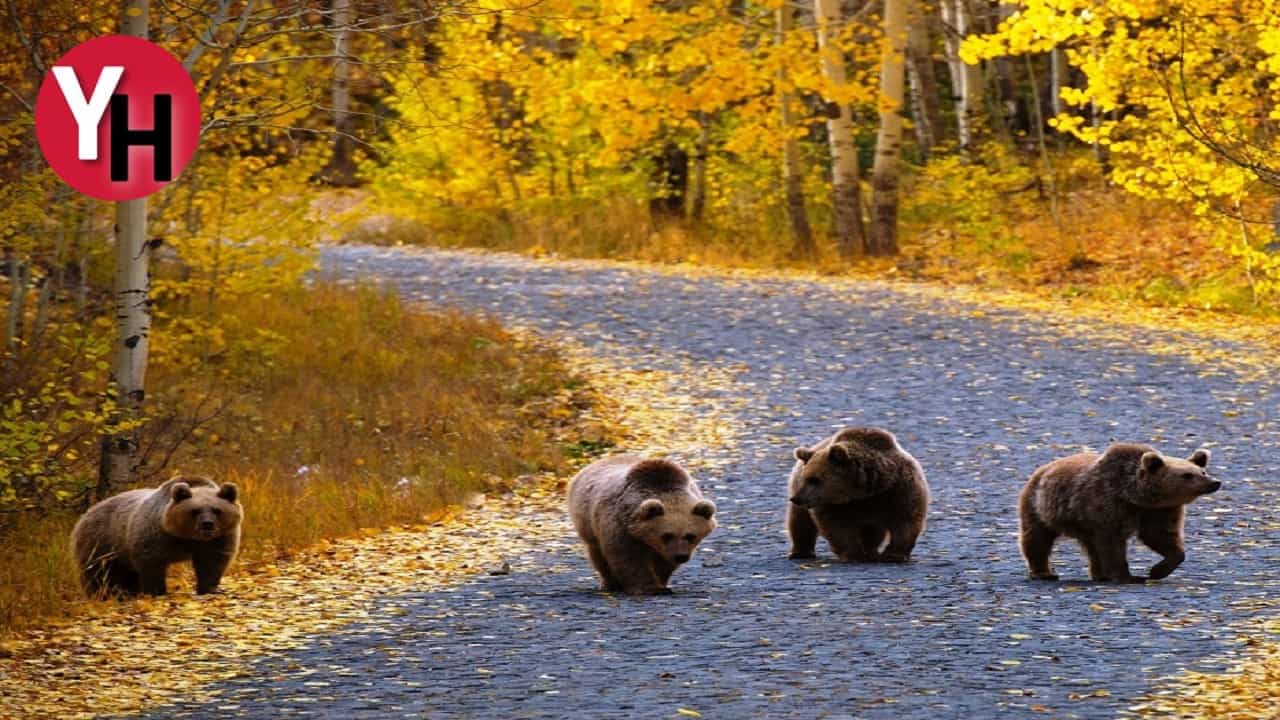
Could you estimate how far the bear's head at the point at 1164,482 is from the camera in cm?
968

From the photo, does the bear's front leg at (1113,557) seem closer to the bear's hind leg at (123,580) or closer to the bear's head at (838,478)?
the bear's head at (838,478)

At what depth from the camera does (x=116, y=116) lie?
11062 millimetres

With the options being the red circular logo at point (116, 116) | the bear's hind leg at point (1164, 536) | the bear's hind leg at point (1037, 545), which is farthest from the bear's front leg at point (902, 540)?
the red circular logo at point (116, 116)

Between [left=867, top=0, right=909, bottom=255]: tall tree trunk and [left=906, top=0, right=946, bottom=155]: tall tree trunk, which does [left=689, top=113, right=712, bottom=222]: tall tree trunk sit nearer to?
[left=867, top=0, right=909, bottom=255]: tall tree trunk

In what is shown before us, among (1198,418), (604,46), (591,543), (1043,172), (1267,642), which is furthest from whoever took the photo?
(1043,172)

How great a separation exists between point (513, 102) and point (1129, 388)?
1752 centimetres

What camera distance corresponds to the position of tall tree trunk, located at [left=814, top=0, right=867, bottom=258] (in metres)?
27.2

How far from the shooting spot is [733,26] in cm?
2695

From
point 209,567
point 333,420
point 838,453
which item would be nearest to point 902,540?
point 838,453

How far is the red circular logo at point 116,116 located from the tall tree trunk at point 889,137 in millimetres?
16786

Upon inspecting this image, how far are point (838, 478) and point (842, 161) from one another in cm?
1863

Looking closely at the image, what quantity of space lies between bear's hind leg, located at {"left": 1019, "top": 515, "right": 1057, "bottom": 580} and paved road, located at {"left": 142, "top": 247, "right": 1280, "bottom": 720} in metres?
0.11

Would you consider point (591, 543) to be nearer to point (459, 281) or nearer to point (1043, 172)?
point (459, 281)

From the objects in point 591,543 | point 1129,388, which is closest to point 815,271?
point 1129,388
